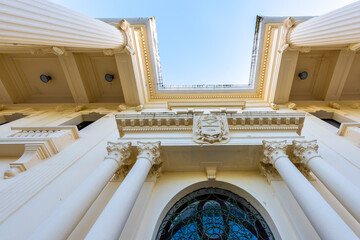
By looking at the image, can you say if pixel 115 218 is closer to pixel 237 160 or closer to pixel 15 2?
pixel 237 160

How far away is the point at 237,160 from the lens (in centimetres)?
548

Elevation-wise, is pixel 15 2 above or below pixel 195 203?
above

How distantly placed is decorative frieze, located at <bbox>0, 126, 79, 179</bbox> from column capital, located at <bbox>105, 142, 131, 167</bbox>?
2661 millimetres

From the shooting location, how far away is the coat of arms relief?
5.31 meters

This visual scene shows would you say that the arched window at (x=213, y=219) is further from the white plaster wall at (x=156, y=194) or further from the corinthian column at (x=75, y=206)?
the corinthian column at (x=75, y=206)

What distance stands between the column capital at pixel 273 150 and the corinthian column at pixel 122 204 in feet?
11.9

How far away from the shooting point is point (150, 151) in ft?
16.3

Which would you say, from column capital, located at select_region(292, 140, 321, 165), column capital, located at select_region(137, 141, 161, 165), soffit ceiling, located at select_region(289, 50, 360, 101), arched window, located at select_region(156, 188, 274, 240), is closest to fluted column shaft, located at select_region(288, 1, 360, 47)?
column capital, located at select_region(292, 140, 321, 165)

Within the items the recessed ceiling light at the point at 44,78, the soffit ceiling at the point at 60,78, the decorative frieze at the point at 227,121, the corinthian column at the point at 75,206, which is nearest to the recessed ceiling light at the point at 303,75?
the decorative frieze at the point at 227,121

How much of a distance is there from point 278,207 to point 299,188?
1.29 meters

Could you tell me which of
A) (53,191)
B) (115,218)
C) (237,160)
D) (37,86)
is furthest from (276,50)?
(37,86)

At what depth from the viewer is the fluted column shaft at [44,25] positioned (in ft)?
11.5

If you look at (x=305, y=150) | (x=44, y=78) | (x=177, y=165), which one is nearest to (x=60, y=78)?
(x=44, y=78)

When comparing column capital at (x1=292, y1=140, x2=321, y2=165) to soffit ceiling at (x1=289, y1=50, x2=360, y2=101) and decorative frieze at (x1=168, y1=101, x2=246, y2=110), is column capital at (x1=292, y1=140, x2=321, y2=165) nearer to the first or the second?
decorative frieze at (x1=168, y1=101, x2=246, y2=110)
